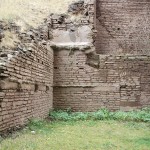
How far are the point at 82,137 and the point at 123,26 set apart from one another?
742 cm

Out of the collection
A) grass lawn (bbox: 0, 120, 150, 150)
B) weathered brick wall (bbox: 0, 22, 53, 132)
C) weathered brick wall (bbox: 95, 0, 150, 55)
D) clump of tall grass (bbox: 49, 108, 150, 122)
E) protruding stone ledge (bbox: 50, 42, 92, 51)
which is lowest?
Answer: grass lawn (bbox: 0, 120, 150, 150)

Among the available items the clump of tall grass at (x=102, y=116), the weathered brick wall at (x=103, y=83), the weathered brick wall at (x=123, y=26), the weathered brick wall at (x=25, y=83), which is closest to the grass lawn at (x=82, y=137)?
the weathered brick wall at (x=25, y=83)

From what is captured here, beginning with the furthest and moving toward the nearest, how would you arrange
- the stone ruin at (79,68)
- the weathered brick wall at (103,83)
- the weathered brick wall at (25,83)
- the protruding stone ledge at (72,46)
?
the protruding stone ledge at (72,46), the weathered brick wall at (103,83), the stone ruin at (79,68), the weathered brick wall at (25,83)

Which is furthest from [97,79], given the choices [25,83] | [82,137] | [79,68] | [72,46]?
[82,137]

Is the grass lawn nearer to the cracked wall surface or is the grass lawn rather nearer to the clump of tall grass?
the clump of tall grass

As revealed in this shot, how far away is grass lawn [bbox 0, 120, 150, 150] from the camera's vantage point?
5648 mm

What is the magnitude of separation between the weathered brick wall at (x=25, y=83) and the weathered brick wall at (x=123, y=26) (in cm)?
325

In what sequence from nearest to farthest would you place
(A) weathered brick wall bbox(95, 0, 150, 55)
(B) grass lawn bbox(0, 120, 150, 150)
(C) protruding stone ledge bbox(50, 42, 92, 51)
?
(B) grass lawn bbox(0, 120, 150, 150) < (C) protruding stone ledge bbox(50, 42, 92, 51) < (A) weathered brick wall bbox(95, 0, 150, 55)

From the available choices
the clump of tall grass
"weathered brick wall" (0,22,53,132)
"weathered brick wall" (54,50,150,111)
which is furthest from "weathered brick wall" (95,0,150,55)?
the clump of tall grass

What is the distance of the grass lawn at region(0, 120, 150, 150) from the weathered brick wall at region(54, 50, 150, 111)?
2.09 metres

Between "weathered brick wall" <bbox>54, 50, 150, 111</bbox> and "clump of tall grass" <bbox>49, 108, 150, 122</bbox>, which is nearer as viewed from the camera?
"clump of tall grass" <bbox>49, 108, 150, 122</bbox>

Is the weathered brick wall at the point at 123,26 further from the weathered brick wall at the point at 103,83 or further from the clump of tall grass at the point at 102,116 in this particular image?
the clump of tall grass at the point at 102,116

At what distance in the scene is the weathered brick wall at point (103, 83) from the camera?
10.7m

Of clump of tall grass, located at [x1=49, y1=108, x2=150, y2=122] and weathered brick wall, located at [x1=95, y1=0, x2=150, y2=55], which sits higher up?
weathered brick wall, located at [x1=95, y1=0, x2=150, y2=55]
